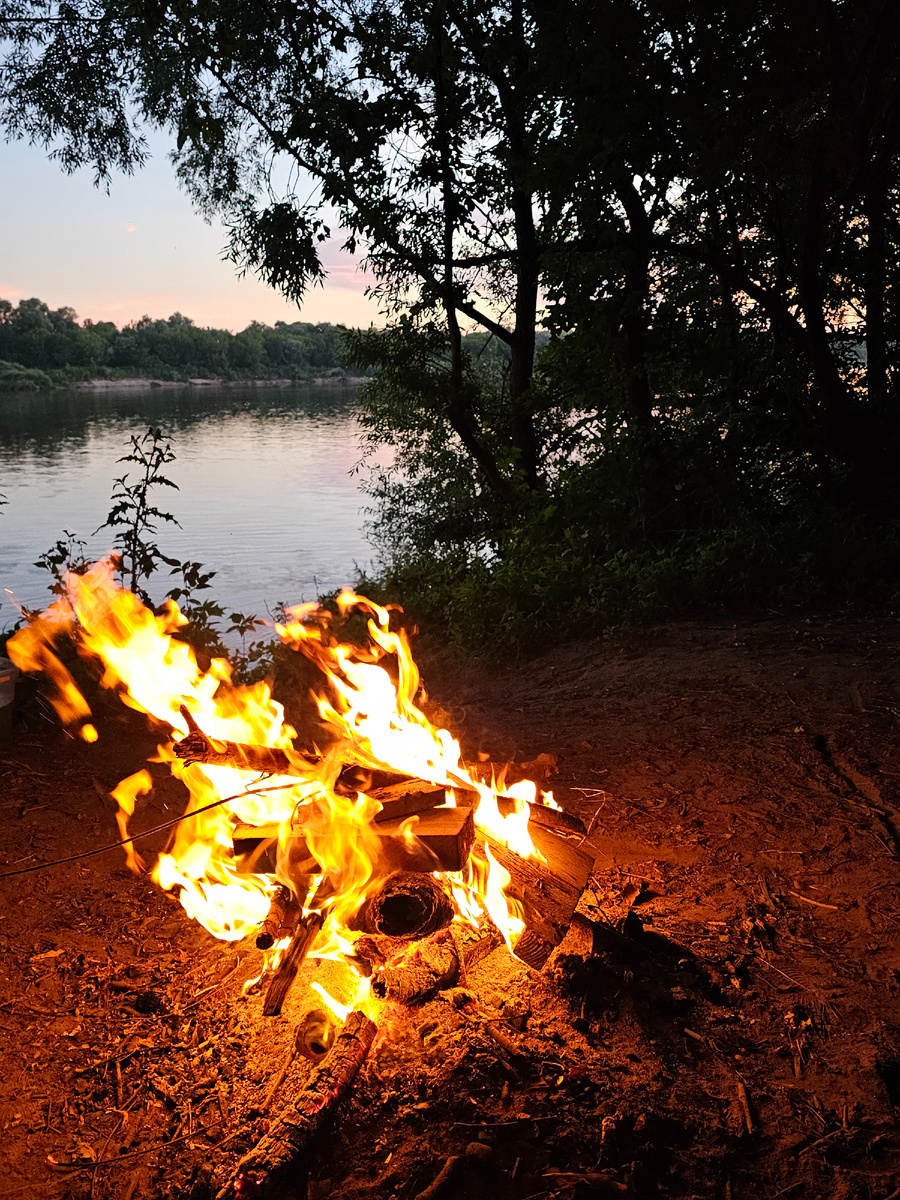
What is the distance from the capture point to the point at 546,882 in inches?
105

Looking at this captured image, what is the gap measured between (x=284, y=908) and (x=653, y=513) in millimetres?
7009

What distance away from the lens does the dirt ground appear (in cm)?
201

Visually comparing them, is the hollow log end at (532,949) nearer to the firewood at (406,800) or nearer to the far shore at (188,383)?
the firewood at (406,800)

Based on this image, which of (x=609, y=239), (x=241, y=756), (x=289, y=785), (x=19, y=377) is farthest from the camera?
(x=19, y=377)

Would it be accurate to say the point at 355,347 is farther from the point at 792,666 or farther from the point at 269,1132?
the point at 269,1132

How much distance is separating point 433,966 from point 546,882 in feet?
1.39

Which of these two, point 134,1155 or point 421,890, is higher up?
point 421,890

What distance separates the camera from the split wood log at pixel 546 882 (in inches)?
102

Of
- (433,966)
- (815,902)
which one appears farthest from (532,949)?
(815,902)

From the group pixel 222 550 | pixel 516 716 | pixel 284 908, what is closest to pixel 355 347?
pixel 222 550

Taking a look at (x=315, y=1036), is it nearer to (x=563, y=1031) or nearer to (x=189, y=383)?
(x=563, y=1031)

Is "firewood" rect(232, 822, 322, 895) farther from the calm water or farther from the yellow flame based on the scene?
the calm water

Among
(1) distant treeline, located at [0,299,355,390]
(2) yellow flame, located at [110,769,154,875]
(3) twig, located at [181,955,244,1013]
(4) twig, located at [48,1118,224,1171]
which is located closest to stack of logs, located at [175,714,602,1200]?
(3) twig, located at [181,955,244,1013]

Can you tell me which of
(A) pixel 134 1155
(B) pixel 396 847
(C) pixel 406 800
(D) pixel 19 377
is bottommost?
(A) pixel 134 1155
